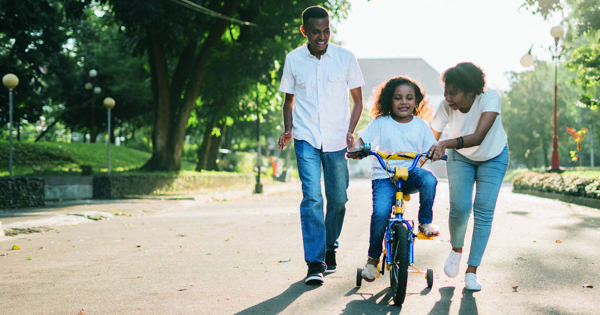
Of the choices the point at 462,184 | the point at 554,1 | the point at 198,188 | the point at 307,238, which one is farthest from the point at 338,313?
the point at 198,188

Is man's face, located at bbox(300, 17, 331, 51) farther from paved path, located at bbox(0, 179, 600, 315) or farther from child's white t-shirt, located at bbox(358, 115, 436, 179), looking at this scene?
paved path, located at bbox(0, 179, 600, 315)

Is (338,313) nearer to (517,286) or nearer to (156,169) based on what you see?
(517,286)

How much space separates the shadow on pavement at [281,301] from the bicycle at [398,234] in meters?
0.71

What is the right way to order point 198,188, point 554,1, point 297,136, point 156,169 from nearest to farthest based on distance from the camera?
point 297,136, point 554,1, point 156,169, point 198,188

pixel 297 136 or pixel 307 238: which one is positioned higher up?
pixel 297 136

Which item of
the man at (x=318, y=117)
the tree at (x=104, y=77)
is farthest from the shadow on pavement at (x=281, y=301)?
the tree at (x=104, y=77)

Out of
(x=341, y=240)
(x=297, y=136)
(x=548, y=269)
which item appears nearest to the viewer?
(x=297, y=136)

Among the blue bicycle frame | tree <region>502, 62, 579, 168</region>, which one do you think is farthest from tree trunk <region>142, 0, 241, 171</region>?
tree <region>502, 62, 579, 168</region>

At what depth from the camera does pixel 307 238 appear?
16.6ft

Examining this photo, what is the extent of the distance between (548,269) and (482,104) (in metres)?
1.93

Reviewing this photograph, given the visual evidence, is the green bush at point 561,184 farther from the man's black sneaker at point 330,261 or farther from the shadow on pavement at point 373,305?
the shadow on pavement at point 373,305

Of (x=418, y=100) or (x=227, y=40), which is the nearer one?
(x=418, y=100)

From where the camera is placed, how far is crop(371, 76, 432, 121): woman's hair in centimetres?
483

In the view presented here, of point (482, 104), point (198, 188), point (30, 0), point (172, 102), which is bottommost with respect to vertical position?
point (198, 188)
